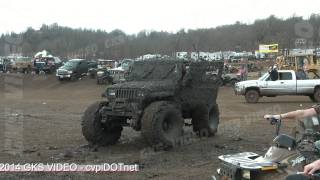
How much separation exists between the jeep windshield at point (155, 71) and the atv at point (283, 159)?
758 cm

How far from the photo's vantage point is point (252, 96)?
27.8 metres

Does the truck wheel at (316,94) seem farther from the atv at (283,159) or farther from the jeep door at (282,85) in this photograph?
the atv at (283,159)

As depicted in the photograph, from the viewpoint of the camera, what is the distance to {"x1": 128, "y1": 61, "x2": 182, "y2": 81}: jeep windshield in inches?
527

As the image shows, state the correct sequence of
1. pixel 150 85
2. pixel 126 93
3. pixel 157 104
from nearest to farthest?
pixel 157 104, pixel 126 93, pixel 150 85

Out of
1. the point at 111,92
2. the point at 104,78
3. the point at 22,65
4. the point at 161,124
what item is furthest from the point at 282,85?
the point at 22,65

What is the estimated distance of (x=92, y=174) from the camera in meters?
9.56

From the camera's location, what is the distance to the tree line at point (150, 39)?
2938 inches

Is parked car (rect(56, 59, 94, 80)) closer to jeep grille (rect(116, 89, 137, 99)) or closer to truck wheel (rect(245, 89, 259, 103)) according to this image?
truck wheel (rect(245, 89, 259, 103))

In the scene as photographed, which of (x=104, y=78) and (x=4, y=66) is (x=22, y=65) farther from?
(x=104, y=78)

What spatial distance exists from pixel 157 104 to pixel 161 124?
1.62 feet

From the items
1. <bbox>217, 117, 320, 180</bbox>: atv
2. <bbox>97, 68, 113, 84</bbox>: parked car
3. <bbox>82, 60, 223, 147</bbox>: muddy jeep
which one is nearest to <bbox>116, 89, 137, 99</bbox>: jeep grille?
<bbox>82, 60, 223, 147</bbox>: muddy jeep

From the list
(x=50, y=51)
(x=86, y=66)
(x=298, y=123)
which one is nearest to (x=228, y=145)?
(x=298, y=123)

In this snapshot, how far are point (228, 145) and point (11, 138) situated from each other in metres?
5.57

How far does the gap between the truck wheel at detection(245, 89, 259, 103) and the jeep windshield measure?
576 inches
